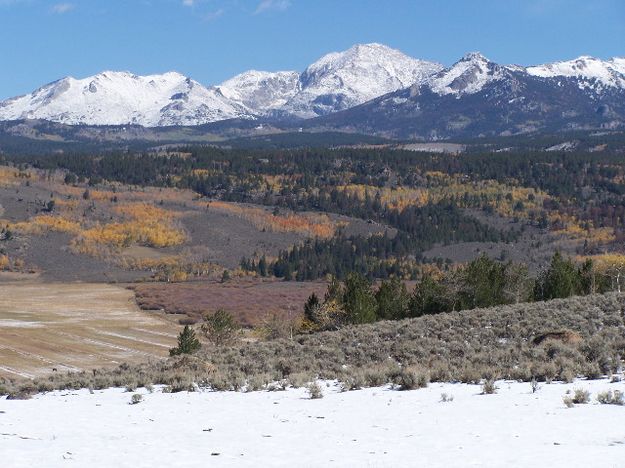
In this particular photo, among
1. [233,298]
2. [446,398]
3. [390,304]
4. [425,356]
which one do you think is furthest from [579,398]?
[233,298]

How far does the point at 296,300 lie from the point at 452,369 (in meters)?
118

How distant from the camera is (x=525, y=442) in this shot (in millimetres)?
16578

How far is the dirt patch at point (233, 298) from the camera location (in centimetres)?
12712

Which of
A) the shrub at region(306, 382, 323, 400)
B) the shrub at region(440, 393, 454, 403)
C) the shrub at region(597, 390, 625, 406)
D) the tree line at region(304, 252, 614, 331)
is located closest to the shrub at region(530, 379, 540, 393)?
the shrub at region(440, 393, 454, 403)

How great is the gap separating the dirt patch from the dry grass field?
15.6 ft

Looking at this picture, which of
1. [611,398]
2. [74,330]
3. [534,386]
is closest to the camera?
[611,398]

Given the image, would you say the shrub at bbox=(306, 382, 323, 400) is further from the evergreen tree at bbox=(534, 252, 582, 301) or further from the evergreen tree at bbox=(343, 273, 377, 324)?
the evergreen tree at bbox=(534, 252, 582, 301)

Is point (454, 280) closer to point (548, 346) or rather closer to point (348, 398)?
point (548, 346)

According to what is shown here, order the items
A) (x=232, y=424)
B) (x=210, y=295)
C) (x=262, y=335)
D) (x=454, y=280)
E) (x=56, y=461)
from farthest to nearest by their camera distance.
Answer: (x=210, y=295) → (x=262, y=335) → (x=454, y=280) → (x=232, y=424) → (x=56, y=461)

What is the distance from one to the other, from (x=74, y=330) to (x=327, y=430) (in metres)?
86.4

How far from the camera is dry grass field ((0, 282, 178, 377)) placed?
240 feet

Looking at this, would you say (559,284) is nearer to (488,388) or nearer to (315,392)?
(488,388)

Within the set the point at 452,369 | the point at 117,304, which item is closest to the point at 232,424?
the point at 452,369

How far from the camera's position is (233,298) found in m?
144
